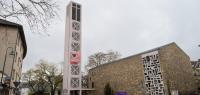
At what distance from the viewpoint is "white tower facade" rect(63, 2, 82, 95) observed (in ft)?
94.2

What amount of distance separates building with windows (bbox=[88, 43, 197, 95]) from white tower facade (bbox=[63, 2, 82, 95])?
537 centimetres

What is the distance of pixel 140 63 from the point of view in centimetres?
2552

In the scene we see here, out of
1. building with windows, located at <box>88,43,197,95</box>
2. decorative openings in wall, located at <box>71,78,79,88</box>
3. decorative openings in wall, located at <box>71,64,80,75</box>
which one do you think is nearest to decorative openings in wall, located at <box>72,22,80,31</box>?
decorative openings in wall, located at <box>71,64,80,75</box>

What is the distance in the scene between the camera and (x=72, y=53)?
29.8 m

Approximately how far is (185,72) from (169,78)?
178 inches

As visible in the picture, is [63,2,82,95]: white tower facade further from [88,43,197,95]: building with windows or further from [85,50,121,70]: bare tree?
[85,50,121,70]: bare tree

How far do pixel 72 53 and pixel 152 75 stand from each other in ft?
39.9

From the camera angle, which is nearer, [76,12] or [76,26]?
[76,26]

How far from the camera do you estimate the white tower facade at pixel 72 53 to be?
28.7 m

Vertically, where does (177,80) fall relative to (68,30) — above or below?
below

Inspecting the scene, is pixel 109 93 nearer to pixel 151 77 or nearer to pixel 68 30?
pixel 151 77

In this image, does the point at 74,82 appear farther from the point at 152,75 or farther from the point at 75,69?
the point at 152,75

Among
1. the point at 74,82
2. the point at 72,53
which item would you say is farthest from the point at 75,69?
the point at 72,53

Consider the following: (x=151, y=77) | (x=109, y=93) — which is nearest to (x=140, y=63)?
(x=151, y=77)
